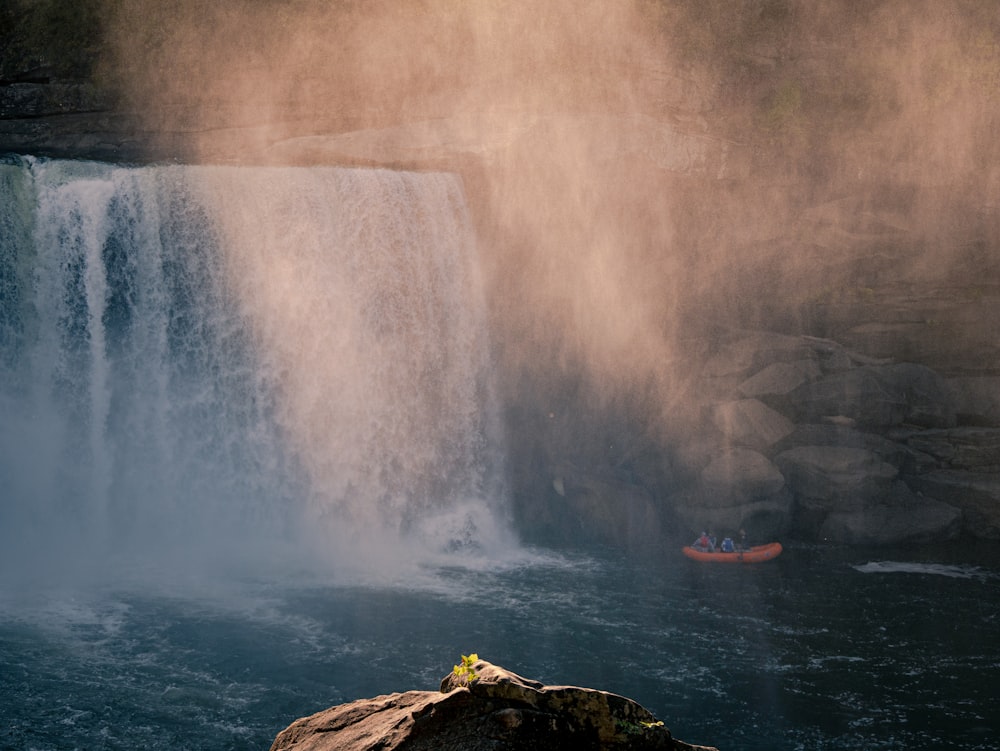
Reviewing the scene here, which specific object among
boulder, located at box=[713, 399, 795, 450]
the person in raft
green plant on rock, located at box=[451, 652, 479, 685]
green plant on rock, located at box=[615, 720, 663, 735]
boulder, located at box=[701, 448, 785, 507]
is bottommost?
the person in raft

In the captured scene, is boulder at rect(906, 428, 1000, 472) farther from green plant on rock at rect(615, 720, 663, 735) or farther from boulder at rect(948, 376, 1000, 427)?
green plant on rock at rect(615, 720, 663, 735)

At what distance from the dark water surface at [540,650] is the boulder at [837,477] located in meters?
2.46

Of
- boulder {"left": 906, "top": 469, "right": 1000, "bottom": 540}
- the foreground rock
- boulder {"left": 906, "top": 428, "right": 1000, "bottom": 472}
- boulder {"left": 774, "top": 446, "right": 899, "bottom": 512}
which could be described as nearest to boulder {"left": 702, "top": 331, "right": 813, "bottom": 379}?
boulder {"left": 774, "top": 446, "right": 899, "bottom": 512}

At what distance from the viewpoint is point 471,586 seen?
1981 centimetres

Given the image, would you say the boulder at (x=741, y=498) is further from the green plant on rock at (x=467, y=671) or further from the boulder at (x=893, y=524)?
the green plant on rock at (x=467, y=671)

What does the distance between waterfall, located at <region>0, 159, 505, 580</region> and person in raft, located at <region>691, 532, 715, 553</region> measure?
17.8 ft

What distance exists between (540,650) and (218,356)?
1084cm

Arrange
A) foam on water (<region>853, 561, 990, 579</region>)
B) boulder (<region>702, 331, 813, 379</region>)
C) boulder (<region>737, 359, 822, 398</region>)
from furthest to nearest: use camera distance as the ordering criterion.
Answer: boulder (<region>702, 331, 813, 379</region>)
boulder (<region>737, 359, 822, 398</region>)
foam on water (<region>853, 561, 990, 579</region>)

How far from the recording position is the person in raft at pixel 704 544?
22.5m

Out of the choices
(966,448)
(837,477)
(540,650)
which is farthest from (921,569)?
(540,650)

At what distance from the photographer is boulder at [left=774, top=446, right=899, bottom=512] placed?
2356 centimetres

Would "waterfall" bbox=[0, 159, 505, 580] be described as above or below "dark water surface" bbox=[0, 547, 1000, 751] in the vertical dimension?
above

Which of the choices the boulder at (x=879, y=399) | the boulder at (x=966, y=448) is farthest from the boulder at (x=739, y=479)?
the boulder at (x=966, y=448)

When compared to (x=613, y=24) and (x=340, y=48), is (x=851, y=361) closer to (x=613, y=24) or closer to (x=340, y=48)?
(x=613, y=24)
